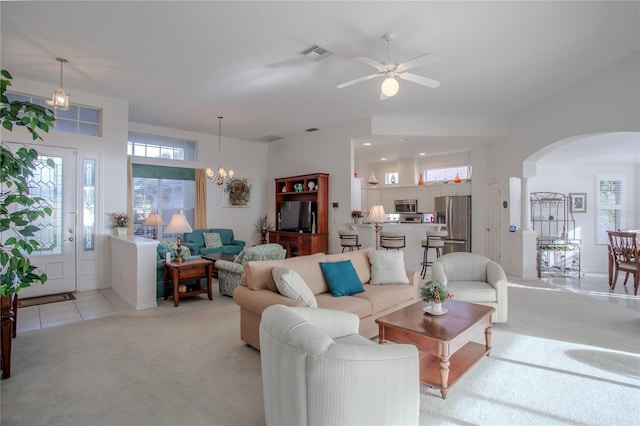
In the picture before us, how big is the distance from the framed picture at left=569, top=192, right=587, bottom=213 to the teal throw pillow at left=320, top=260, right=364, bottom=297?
778 centimetres

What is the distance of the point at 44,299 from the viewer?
16.7ft

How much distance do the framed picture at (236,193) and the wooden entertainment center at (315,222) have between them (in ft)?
3.99

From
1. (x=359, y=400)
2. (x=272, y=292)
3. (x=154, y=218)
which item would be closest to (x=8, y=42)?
(x=154, y=218)

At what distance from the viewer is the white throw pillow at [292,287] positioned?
2.96m

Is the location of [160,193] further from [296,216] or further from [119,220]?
[296,216]

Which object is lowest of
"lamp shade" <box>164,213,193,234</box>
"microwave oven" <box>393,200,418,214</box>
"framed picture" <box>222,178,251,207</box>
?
"lamp shade" <box>164,213,193,234</box>

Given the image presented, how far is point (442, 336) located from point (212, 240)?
21.4 feet

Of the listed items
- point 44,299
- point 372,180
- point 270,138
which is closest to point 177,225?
point 44,299

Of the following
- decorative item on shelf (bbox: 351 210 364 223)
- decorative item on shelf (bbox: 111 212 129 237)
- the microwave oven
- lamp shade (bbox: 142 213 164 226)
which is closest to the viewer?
lamp shade (bbox: 142 213 164 226)

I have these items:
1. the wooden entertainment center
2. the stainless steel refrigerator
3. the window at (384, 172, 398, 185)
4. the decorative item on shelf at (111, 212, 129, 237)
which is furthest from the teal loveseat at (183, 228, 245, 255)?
the stainless steel refrigerator

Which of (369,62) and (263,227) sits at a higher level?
(369,62)

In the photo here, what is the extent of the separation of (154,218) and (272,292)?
3202 mm

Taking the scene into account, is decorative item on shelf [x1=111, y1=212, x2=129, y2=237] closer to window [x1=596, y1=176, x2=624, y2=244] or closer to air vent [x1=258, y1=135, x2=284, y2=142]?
air vent [x1=258, y1=135, x2=284, y2=142]

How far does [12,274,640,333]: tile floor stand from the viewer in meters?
4.17
